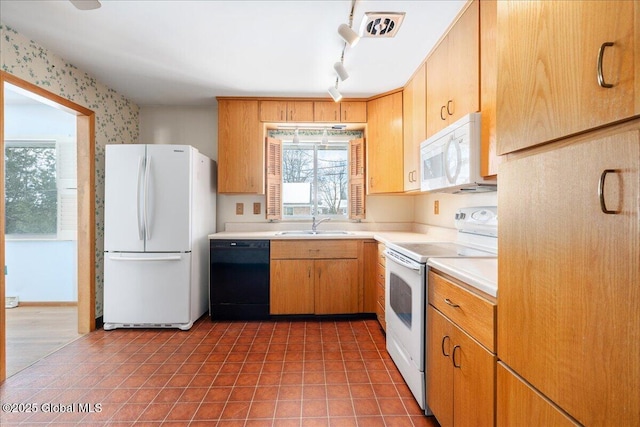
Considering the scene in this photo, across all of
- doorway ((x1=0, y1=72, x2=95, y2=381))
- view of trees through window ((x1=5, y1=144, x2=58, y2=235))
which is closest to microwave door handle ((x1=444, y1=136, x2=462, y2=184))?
doorway ((x1=0, y1=72, x2=95, y2=381))

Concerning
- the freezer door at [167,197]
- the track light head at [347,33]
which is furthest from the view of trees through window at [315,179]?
the track light head at [347,33]

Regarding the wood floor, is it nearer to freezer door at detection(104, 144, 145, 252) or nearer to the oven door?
freezer door at detection(104, 144, 145, 252)

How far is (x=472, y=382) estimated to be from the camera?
46.0 inches

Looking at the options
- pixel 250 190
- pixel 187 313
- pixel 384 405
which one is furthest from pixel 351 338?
pixel 250 190

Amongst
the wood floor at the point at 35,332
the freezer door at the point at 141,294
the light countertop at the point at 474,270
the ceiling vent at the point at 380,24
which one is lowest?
the wood floor at the point at 35,332

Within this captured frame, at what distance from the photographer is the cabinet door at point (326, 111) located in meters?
3.29

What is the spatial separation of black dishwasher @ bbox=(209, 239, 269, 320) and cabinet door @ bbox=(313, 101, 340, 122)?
58.5 inches

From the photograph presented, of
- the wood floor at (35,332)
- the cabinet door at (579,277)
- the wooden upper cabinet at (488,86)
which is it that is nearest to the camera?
the cabinet door at (579,277)

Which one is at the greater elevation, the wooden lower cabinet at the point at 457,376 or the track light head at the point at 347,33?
the track light head at the point at 347,33

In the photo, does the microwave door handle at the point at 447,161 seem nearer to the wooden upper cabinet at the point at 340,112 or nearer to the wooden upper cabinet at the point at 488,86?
the wooden upper cabinet at the point at 488,86

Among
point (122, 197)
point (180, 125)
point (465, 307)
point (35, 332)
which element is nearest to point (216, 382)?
point (465, 307)

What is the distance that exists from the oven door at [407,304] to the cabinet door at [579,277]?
2.39 ft

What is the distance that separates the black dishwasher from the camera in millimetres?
3035

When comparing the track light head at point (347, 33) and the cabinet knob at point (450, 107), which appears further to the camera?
the cabinet knob at point (450, 107)
